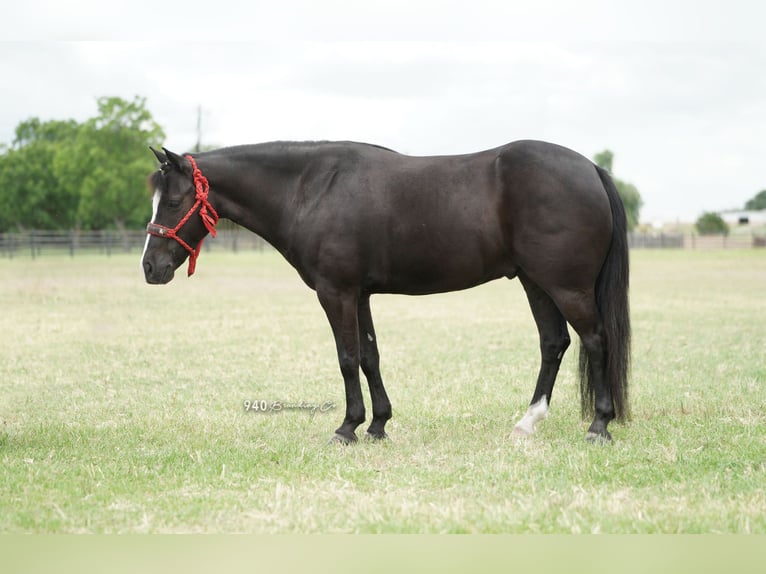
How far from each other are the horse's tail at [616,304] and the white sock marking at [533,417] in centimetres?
48

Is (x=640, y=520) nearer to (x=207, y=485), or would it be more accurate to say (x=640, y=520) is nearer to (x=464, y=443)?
(x=464, y=443)

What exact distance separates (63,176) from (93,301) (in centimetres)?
2925

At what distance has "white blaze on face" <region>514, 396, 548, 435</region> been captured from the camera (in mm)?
5500

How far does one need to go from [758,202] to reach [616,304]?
38743 millimetres

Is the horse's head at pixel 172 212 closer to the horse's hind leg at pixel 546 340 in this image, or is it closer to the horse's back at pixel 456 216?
the horse's back at pixel 456 216

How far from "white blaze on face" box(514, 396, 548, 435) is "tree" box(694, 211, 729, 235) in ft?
144

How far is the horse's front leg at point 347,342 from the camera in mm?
5316

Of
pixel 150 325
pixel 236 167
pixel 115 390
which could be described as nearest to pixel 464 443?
pixel 236 167

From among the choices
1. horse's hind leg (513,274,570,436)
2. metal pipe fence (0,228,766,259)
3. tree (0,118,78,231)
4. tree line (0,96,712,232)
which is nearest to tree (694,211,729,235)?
metal pipe fence (0,228,766,259)

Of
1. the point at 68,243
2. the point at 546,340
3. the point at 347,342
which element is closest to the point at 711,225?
the point at 68,243

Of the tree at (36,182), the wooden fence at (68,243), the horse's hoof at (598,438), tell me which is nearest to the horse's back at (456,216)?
the horse's hoof at (598,438)

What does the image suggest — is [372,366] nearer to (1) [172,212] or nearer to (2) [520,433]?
(2) [520,433]

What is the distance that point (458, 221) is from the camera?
5.28 m

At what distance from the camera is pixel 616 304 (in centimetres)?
536
